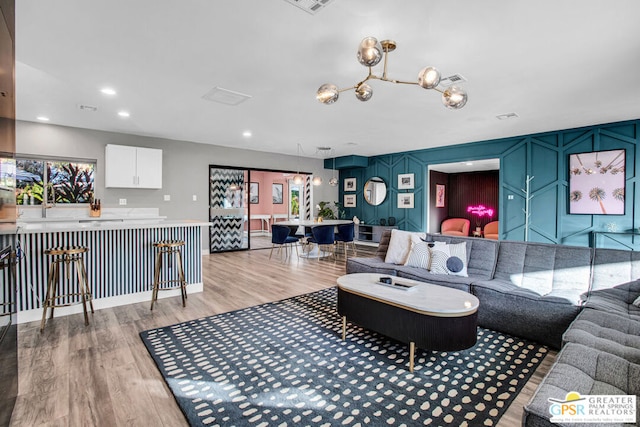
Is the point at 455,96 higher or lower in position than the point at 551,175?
higher

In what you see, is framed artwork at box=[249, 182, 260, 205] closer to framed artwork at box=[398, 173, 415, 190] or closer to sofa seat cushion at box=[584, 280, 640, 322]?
framed artwork at box=[398, 173, 415, 190]

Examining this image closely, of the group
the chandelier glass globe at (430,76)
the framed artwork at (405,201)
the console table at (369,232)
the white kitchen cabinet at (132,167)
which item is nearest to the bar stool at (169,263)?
the white kitchen cabinet at (132,167)

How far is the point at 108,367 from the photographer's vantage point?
2271 mm

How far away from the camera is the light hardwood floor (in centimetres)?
177

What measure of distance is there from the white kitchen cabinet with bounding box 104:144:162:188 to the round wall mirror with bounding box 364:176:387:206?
5.69 meters

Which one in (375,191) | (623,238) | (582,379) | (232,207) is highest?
(375,191)

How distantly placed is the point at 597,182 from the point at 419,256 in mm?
4287

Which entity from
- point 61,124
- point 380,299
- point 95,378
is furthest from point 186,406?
point 61,124

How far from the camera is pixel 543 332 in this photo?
259 cm

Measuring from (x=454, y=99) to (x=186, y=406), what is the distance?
2882 millimetres

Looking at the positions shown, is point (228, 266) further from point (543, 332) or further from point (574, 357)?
point (574, 357)

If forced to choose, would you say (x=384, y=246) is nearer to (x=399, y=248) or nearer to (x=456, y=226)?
(x=399, y=248)

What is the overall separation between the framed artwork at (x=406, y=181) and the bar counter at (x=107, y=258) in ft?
19.2

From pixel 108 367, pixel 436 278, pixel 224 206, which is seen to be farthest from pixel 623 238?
pixel 224 206
